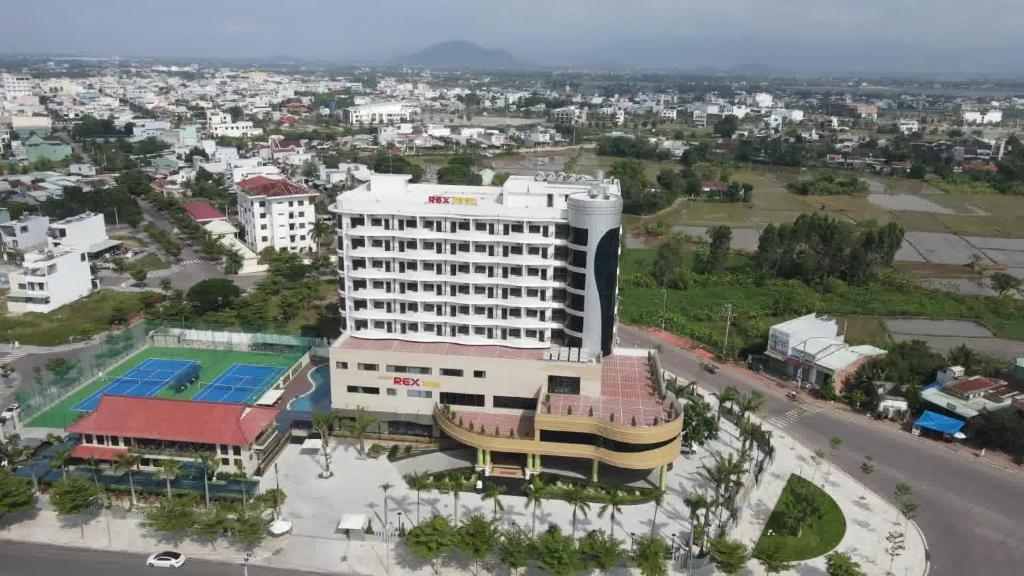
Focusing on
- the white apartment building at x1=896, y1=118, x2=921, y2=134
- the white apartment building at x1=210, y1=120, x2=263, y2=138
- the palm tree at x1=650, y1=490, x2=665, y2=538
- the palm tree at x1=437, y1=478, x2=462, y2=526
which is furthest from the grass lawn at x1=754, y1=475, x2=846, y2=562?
the white apartment building at x1=896, y1=118, x2=921, y2=134

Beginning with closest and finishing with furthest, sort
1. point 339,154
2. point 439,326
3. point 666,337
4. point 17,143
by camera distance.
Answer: point 439,326 → point 666,337 → point 17,143 → point 339,154

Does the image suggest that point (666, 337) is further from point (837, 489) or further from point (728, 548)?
point (728, 548)

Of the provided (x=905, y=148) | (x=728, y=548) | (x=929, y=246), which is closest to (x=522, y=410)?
(x=728, y=548)

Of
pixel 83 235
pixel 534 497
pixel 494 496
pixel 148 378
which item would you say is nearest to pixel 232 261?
pixel 83 235

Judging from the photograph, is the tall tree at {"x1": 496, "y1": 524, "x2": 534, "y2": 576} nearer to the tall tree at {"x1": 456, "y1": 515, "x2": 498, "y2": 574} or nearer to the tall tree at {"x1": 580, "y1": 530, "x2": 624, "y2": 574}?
the tall tree at {"x1": 456, "y1": 515, "x2": 498, "y2": 574}

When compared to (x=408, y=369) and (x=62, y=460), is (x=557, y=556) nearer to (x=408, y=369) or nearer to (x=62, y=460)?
(x=408, y=369)

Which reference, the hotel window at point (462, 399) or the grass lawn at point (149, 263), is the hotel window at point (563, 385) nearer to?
the hotel window at point (462, 399)
